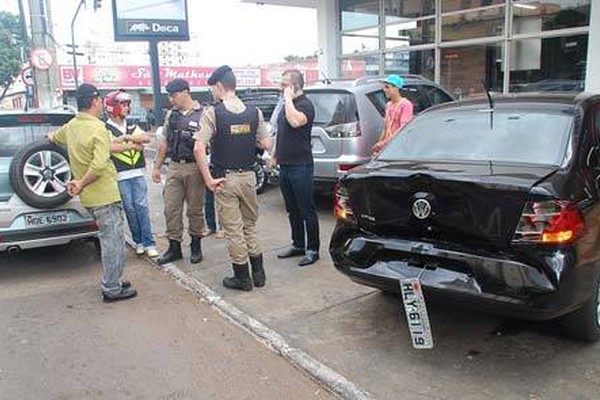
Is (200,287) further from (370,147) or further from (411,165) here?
(370,147)

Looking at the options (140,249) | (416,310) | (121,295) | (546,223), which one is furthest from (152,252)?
(546,223)

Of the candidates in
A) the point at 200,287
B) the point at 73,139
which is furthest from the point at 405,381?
the point at 73,139

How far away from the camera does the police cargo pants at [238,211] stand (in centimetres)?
502

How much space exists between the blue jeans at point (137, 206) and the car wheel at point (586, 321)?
4.22 metres

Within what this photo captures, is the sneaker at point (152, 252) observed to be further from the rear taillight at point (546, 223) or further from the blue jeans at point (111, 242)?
the rear taillight at point (546, 223)

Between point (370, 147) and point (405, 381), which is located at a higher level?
point (370, 147)

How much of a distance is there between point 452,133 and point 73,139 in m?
3.02

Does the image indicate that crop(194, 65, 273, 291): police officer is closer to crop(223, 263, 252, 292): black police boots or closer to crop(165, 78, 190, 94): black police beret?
crop(223, 263, 252, 292): black police boots

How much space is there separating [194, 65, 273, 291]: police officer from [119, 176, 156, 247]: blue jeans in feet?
4.67

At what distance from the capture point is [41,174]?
556 cm

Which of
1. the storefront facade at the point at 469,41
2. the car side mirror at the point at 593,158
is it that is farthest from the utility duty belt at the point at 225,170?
the storefront facade at the point at 469,41

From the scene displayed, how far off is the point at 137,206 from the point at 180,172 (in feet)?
2.28

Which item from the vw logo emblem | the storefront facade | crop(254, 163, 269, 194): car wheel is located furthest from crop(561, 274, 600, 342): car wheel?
the storefront facade

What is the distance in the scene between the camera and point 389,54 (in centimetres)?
1436
